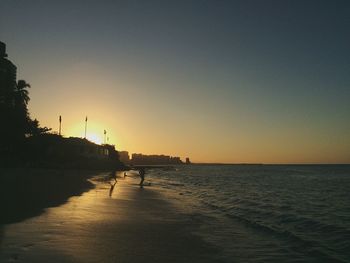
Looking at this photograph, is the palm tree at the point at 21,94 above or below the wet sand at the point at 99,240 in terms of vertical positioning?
above

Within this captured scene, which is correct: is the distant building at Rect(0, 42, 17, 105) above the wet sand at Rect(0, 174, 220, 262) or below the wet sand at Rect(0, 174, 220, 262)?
above

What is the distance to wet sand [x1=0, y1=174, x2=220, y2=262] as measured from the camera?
32.0 ft

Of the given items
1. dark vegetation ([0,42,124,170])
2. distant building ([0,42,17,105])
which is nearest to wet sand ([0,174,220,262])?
dark vegetation ([0,42,124,170])

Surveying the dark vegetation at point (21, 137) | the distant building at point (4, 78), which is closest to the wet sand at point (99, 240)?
the dark vegetation at point (21, 137)

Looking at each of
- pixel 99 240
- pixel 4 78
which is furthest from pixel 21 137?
pixel 99 240

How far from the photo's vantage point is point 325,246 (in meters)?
14.4

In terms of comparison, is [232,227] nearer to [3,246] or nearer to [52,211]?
[52,211]

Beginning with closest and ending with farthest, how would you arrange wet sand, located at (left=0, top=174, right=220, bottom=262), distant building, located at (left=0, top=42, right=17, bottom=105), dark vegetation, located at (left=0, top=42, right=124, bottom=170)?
wet sand, located at (left=0, top=174, right=220, bottom=262) < dark vegetation, located at (left=0, top=42, right=124, bottom=170) < distant building, located at (left=0, top=42, right=17, bottom=105)

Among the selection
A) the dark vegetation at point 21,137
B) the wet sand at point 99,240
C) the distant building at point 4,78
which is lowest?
the wet sand at point 99,240

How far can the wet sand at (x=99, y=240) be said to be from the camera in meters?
9.77

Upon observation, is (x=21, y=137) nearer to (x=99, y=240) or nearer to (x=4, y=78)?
(x=4, y=78)

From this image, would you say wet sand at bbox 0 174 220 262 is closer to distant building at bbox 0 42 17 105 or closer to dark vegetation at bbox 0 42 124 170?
dark vegetation at bbox 0 42 124 170

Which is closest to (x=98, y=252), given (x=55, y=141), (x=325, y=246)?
(x=325, y=246)

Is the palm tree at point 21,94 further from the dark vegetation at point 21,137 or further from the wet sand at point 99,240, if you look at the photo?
the wet sand at point 99,240
